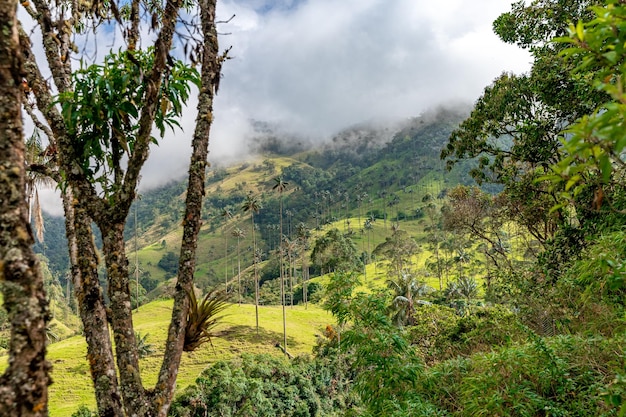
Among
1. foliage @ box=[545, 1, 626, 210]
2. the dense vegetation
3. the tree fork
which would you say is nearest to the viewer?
foliage @ box=[545, 1, 626, 210]

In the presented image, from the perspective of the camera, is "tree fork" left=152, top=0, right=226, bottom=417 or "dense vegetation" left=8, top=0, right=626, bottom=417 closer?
"dense vegetation" left=8, top=0, right=626, bottom=417

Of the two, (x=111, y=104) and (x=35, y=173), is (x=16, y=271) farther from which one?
(x=35, y=173)

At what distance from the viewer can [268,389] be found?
27.9 m

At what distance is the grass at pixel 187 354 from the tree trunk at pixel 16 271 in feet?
112

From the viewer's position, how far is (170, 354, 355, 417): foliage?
80.7 feet

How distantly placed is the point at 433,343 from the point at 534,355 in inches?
559

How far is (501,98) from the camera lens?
1351cm

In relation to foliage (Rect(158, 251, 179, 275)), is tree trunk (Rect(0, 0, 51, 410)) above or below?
below

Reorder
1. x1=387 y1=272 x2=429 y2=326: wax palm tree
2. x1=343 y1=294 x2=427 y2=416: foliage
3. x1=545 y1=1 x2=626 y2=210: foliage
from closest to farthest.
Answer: x1=545 y1=1 x2=626 y2=210: foliage < x1=343 y1=294 x2=427 y2=416: foliage < x1=387 y1=272 x2=429 y2=326: wax palm tree

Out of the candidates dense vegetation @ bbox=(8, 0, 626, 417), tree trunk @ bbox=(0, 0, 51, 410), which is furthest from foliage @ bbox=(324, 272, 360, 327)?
tree trunk @ bbox=(0, 0, 51, 410)

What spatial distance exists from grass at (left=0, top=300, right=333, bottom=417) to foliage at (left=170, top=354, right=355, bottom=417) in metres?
5.74

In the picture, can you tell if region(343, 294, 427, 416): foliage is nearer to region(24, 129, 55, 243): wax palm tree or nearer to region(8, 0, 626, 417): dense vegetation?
region(8, 0, 626, 417): dense vegetation

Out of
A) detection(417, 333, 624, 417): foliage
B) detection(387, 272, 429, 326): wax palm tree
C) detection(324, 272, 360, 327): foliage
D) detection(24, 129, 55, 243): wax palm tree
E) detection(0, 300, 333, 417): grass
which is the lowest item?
detection(0, 300, 333, 417): grass

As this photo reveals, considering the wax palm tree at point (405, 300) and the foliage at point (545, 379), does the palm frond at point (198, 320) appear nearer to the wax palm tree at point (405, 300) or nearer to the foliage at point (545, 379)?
the foliage at point (545, 379)
